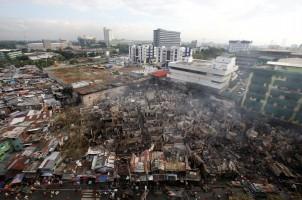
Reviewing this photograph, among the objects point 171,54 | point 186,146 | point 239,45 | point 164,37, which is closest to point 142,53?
point 171,54

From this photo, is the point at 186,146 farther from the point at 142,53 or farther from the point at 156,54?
the point at 142,53

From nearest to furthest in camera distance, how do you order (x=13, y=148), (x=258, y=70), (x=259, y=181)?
(x=259, y=181) < (x=13, y=148) < (x=258, y=70)

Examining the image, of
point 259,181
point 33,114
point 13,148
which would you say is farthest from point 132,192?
point 33,114

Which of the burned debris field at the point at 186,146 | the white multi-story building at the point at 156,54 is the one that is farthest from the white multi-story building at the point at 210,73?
the white multi-story building at the point at 156,54

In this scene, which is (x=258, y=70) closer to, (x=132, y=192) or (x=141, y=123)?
(x=141, y=123)

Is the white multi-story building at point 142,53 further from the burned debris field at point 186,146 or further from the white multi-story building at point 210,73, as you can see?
the burned debris field at point 186,146
